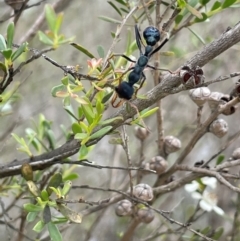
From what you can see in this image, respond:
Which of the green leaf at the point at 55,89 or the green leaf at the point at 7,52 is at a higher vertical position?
the green leaf at the point at 7,52

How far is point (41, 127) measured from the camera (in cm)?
116

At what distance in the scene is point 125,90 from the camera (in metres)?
0.73

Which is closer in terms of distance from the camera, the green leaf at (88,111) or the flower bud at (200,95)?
the green leaf at (88,111)

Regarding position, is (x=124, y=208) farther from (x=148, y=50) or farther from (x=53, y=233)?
(x=148, y=50)

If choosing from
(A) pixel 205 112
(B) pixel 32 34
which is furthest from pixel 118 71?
(A) pixel 205 112

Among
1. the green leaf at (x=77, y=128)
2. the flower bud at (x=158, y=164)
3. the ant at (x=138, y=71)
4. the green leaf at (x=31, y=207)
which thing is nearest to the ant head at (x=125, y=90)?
the ant at (x=138, y=71)

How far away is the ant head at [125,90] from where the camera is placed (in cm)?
73

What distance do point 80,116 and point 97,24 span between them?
2047 mm

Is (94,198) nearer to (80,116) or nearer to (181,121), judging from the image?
(181,121)

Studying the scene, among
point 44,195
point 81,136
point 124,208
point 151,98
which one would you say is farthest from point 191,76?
point 124,208

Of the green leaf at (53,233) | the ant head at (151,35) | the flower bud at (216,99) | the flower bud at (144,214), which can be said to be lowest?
the flower bud at (144,214)

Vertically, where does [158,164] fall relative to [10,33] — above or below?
below

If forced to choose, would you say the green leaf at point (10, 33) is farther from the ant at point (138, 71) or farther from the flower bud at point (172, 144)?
A: the flower bud at point (172, 144)

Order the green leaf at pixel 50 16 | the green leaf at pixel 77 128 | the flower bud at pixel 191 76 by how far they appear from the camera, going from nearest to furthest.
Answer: the flower bud at pixel 191 76 < the green leaf at pixel 77 128 < the green leaf at pixel 50 16
